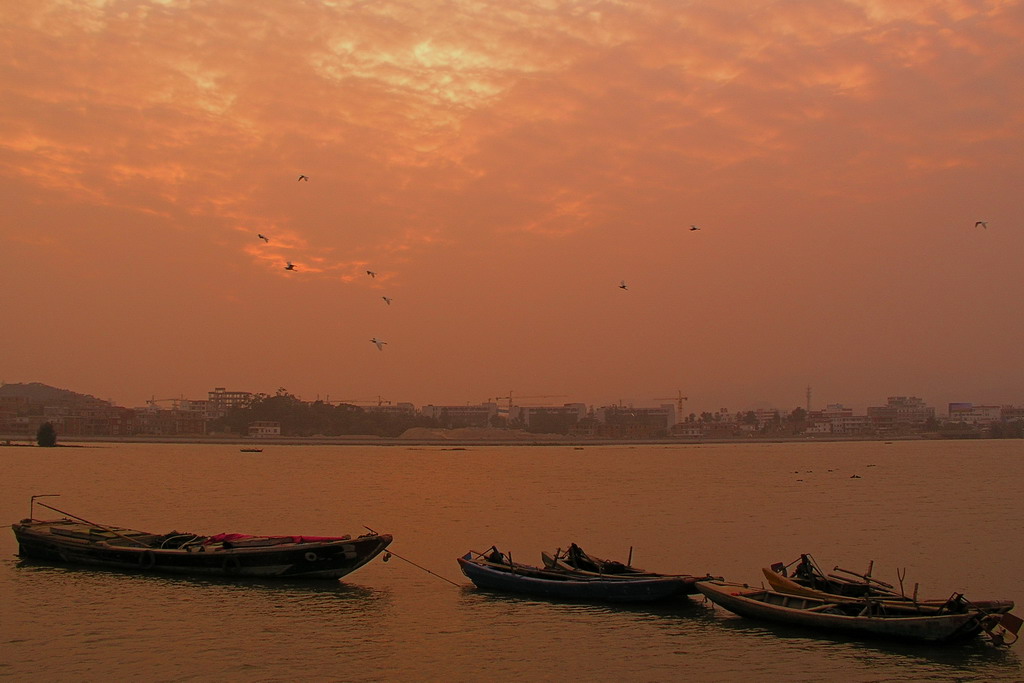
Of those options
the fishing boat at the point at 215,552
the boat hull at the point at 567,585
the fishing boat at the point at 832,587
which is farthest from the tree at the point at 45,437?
the fishing boat at the point at 832,587

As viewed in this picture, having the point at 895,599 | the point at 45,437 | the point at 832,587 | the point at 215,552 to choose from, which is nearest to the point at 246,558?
the point at 215,552

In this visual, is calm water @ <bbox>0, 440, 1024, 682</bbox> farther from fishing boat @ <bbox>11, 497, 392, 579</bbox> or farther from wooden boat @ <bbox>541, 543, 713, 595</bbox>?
wooden boat @ <bbox>541, 543, 713, 595</bbox>

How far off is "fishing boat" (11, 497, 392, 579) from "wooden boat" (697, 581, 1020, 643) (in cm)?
1027

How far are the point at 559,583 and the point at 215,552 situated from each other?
1038 centimetres

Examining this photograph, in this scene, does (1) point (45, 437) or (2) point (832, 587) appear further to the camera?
(1) point (45, 437)

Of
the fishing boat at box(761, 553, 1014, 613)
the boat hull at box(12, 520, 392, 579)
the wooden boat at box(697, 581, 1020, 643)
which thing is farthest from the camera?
the boat hull at box(12, 520, 392, 579)

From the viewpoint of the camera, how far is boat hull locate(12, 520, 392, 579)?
2597cm

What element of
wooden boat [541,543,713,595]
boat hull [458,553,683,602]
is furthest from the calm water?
wooden boat [541,543,713,595]

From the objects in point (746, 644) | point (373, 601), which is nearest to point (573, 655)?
point (746, 644)

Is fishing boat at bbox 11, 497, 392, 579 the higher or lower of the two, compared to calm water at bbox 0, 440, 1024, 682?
higher

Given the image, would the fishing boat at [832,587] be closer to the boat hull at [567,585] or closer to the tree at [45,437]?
the boat hull at [567,585]

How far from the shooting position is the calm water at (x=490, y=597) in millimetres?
18297

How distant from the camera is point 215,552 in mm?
26625

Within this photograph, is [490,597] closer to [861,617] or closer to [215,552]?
[215,552]
